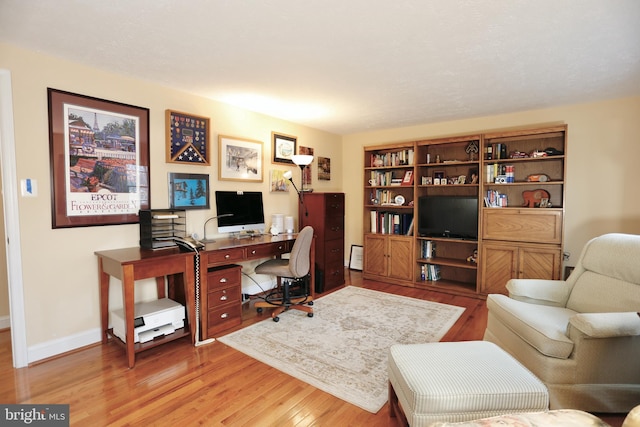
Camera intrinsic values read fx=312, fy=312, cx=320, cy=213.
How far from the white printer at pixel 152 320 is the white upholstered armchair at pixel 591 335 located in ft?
8.42

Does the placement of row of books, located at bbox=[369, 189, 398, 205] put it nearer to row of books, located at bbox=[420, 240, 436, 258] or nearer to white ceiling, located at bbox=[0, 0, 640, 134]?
row of books, located at bbox=[420, 240, 436, 258]

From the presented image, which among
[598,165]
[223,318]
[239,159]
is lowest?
[223,318]

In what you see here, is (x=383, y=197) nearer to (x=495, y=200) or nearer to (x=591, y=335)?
(x=495, y=200)

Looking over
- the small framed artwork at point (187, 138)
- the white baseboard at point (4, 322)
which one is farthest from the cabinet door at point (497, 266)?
the white baseboard at point (4, 322)

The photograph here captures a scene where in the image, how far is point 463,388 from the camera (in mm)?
1353

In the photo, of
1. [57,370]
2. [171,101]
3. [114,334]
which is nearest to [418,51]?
[171,101]

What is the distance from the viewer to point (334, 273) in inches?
167

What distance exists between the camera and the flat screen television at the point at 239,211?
3408 mm

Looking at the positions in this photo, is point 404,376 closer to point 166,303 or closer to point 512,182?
point 166,303

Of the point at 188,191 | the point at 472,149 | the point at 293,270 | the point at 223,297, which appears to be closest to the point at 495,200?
the point at 472,149

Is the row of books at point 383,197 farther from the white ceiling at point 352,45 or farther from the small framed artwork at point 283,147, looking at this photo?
the white ceiling at point 352,45

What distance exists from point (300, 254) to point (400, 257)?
1.86 m

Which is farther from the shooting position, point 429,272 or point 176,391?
point 429,272

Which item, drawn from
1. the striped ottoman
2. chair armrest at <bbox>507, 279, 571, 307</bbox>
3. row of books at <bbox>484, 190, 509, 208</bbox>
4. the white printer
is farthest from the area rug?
row of books at <bbox>484, 190, 509, 208</bbox>
